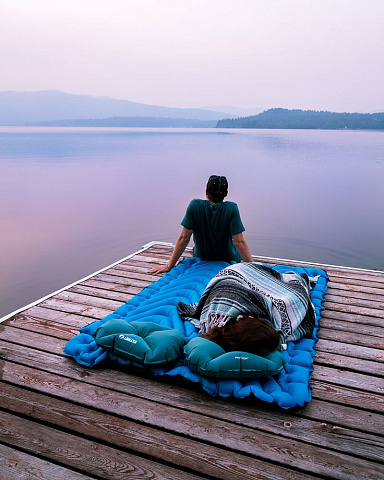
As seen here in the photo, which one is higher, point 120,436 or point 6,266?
point 120,436

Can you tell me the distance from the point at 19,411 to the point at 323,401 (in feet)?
5.65

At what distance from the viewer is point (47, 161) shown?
996 inches

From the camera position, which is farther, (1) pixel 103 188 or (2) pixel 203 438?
(1) pixel 103 188

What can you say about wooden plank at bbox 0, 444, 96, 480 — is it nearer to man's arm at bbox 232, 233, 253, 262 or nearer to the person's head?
man's arm at bbox 232, 233, 253, 262

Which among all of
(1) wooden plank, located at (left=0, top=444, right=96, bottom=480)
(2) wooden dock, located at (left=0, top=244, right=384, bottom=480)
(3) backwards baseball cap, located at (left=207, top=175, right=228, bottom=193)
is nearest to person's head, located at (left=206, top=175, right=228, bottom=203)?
(3) backwards baseball cap, located at (left=207, top=175, right=228, bottom=193)

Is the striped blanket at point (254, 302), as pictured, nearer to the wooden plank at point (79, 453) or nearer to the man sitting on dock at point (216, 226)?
the man sitting on dock at point (216, 226)

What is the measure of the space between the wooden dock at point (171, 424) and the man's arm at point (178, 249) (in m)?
1.51

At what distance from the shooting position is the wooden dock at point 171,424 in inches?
78.0

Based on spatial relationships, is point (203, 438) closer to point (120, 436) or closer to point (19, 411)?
point (120, 436)

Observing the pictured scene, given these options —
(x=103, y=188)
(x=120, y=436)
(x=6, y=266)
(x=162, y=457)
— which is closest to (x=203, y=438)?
(x=162, y=457)

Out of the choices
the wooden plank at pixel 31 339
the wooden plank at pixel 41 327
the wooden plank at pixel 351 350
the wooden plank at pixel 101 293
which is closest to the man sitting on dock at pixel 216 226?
the wooden plank at pixel 101 293

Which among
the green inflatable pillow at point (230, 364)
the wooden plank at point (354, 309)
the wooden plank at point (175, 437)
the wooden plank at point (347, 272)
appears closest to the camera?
the wooden plank at point (175, 437)

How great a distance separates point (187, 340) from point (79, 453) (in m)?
1.00

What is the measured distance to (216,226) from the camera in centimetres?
423
